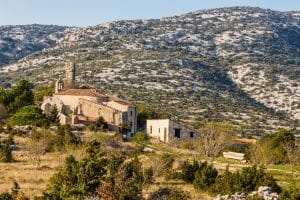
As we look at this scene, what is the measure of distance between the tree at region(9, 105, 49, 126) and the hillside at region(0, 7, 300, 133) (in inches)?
1700

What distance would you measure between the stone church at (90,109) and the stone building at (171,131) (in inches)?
127

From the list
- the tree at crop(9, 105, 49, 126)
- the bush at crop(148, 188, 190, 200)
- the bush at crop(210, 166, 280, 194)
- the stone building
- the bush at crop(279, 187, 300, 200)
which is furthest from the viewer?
the stone building

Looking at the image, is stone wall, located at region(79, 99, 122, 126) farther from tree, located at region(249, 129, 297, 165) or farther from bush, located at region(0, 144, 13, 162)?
bush, located at region(0, 144, 13, 162)

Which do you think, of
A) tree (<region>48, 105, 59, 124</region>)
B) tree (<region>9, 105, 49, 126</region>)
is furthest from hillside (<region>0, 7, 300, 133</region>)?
tree (<region>9, 105, 49, 126</region>)

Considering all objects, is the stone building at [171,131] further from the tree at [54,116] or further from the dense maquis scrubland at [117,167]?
the tree at [54,116]

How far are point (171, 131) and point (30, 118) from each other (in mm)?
18910

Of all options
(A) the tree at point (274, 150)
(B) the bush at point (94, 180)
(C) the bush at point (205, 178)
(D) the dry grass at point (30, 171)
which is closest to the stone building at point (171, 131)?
(A) the tree at point (274, 150)

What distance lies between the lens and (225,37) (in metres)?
196

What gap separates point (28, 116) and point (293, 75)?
10669cm

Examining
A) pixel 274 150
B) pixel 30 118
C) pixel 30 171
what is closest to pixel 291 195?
pixel 30 171

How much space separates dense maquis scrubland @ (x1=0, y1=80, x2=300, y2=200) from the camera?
30.4 metres

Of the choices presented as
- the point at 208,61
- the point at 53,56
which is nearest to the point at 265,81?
the point at 208,61

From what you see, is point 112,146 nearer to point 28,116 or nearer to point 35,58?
point 28,116

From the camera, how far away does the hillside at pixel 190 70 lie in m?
127
